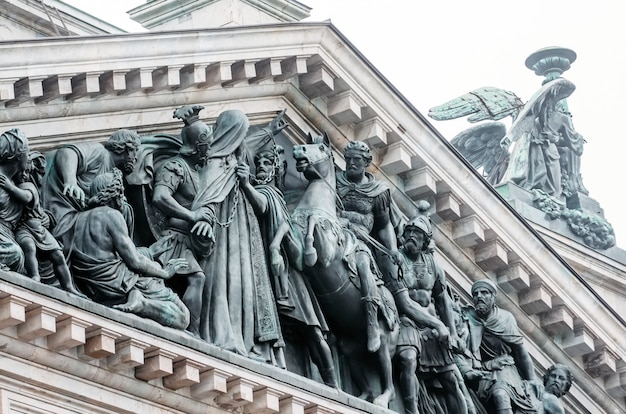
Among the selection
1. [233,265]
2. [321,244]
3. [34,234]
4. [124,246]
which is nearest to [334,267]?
[321,244]

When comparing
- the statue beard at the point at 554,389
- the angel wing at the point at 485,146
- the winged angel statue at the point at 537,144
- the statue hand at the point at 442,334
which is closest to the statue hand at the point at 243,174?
the statue hand at the point at 442,334

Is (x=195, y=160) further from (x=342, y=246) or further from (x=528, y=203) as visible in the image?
(x=528, y=203)

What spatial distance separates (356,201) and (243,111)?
5.48 feet

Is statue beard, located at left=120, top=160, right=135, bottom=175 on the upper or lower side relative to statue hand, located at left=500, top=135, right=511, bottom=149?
lower

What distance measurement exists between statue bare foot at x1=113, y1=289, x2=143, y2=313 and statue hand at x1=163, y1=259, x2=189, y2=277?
749 mm

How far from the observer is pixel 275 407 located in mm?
22781

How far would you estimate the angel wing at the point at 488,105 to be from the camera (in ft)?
122

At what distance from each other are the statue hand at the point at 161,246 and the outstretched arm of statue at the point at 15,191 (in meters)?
1.83

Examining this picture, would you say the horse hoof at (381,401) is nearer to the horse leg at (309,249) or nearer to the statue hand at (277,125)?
the horse leg at (309,249)

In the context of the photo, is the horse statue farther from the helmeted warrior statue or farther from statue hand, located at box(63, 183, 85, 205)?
statue hand, located at box(63, 183, 85, 205)

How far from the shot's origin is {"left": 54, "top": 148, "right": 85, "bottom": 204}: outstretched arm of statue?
22172 millimetres

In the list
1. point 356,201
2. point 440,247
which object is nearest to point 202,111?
point 356,201

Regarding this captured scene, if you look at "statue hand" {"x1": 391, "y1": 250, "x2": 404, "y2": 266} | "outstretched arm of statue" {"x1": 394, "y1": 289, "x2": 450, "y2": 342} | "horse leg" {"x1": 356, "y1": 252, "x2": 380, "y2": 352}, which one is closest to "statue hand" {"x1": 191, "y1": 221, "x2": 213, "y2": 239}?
"horse leg" {"x1": 356, "y1": 252, "x2": 380, "y2": 352}

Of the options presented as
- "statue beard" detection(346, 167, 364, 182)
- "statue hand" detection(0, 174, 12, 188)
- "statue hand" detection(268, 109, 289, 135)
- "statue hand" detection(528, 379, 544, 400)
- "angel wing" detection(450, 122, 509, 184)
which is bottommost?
"statue hand" detection(0, 174, 12, 188)
